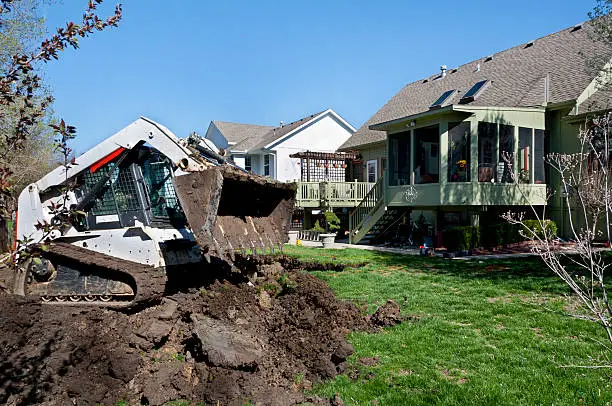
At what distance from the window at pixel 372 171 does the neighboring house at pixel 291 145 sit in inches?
232

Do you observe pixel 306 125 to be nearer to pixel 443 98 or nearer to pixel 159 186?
pixel 443 98

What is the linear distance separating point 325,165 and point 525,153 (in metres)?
12.2

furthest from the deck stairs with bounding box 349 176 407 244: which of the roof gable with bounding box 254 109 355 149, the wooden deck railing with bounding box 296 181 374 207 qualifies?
the roof gable with bounding box 254 109 355 149

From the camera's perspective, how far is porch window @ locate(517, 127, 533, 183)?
52.2 ft

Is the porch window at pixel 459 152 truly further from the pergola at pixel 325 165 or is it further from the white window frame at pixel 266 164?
the white window frame at pixel 266 164

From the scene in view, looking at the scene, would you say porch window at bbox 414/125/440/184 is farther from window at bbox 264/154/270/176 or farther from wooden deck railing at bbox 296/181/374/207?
window at bbox 264/154/270/176

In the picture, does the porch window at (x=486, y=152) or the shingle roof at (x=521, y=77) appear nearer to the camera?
the porch window at (x=486, y=152)

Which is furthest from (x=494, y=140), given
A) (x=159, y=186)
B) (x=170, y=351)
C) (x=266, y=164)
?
(x=266, y=164)

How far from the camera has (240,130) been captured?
1489 inches

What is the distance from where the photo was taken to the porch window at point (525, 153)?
15.9 m

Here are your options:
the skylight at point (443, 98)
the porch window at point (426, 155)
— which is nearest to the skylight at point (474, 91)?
the skylight at point (443, 98)

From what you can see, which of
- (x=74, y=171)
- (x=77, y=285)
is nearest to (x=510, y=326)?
(x=77, y=285)

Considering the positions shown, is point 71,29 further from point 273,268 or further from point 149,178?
point 273,268

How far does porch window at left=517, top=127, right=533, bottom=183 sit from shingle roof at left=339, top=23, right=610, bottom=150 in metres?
1.44
